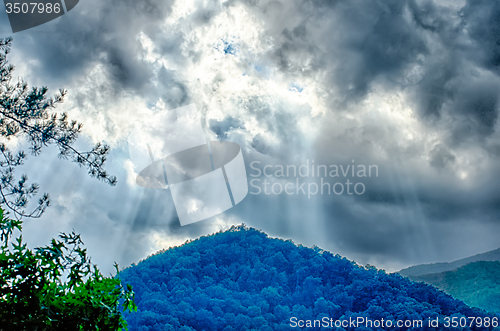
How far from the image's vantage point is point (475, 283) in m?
30.4

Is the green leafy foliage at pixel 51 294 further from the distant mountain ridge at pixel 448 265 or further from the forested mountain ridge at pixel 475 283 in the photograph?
the distant mountain ridge at pixel 448 265

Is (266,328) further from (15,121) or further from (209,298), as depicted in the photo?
(15,121)

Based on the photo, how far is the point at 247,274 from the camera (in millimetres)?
24578

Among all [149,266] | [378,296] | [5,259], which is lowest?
[5,259]

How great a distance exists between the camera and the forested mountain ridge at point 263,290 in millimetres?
18500

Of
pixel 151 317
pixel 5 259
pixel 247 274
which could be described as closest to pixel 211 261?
pixel 247 274

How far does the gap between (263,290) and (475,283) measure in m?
23.3

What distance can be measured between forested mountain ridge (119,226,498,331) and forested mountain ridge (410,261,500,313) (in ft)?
23.0

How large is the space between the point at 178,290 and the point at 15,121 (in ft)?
64.1

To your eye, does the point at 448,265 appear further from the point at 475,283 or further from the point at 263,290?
the point at 263,290

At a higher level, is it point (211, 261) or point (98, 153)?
point (211, 261)

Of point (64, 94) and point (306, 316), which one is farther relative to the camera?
point (306, 316)

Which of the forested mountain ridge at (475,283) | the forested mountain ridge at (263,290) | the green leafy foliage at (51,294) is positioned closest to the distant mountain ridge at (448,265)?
the forested mountain ridge at (475,283)

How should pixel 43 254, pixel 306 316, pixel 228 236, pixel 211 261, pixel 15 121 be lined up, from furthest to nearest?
pixel 228 236
pixel 211 261
pixel 306 316
pixel 15 121
pixel 43 254
